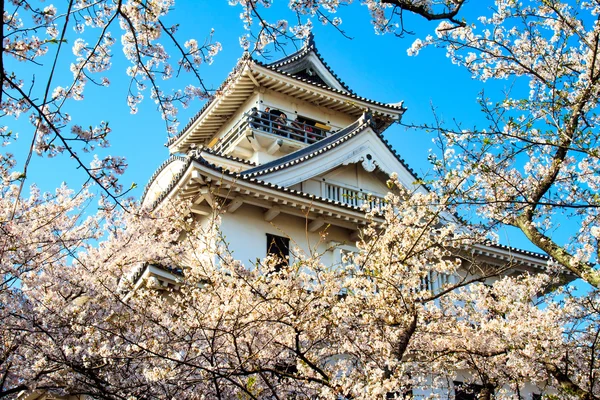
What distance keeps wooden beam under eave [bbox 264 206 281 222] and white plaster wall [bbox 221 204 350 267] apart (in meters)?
0.14

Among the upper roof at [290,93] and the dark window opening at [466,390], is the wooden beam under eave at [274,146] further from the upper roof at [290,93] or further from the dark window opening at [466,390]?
the dark window opening at [466,390]

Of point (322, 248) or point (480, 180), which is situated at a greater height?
point (322, 248)

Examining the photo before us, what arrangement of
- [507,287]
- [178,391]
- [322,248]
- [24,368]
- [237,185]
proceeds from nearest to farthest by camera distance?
[178,391]
[24,368]
[507,287]
[237,185]
[322,248]

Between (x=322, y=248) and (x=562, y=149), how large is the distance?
24.5ft

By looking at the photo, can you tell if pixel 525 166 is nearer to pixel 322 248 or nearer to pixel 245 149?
pixel 322 248

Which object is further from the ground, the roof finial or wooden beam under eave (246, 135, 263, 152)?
the roof finial

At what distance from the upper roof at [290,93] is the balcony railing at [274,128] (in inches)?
46.7

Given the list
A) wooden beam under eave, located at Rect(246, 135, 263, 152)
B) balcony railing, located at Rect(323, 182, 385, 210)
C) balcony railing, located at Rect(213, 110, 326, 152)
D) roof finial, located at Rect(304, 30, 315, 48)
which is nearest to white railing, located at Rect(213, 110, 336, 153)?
balcony railing, located at Rect(213, 110, 326, 152)

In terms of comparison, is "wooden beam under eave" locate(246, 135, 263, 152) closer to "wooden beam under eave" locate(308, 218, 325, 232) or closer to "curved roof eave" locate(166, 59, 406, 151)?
"curved roof eave" locate(166, 59, 406, 151)

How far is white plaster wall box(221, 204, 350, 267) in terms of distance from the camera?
12.4m

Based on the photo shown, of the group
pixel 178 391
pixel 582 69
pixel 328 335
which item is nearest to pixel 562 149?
pixel 582 69

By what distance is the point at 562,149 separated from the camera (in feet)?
23.3

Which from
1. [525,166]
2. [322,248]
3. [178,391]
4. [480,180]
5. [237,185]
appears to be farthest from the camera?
[322,248]

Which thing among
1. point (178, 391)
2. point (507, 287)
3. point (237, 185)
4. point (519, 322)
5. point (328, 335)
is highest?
point (237, 185)
